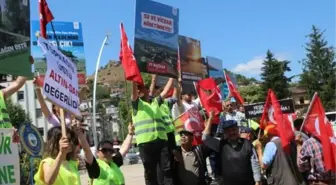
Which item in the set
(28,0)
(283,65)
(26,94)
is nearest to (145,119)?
(28,0)

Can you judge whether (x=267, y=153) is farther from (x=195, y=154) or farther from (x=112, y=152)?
(x=112, y=152)

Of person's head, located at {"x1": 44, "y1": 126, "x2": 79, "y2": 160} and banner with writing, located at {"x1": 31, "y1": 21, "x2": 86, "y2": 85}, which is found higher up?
banner with writing, located at {"x1": 31, "y1": 21, "x2": 86, "y2": 85}

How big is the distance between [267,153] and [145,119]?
208 cm

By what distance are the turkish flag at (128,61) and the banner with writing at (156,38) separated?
557mm

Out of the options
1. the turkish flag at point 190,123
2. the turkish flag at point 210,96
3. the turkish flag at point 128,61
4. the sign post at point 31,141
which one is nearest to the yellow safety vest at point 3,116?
the sign post at point 31,141

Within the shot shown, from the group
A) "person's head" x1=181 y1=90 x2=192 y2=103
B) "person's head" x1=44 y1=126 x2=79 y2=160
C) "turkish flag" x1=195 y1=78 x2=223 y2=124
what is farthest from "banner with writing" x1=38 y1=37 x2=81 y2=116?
"person's head" x1=181 y1=90 x2=192 y2=103

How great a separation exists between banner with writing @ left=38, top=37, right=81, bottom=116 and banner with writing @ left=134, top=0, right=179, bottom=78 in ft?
12.4


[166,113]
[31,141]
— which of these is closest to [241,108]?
[166,113]

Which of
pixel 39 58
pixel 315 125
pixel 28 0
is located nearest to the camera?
pixel 28 0

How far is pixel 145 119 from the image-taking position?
8031mm

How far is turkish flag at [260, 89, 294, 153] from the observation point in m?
8.38

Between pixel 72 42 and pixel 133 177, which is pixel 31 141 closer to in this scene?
pixel 72 42

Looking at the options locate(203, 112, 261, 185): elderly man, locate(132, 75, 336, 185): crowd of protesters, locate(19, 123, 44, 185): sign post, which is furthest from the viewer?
locate(19, 123, 44, 185): sign post

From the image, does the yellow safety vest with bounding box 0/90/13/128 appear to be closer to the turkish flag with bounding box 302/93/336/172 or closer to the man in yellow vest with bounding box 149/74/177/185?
the man in yellow vest with bounding box 149/74/177/185
